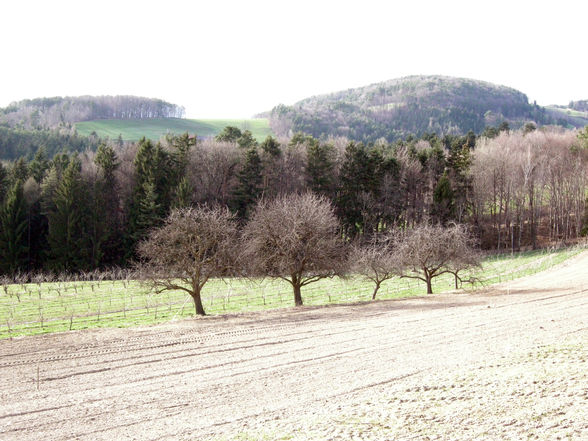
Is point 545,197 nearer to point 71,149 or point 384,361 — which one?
point 384,361

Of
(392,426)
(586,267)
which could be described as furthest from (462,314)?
(586,267)

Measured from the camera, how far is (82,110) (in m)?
168

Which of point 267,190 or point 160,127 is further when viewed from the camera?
point 160,127

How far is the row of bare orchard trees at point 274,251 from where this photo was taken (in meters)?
27.0

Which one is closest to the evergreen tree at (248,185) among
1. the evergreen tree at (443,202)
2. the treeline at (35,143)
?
the evergreen tree at (443,202)

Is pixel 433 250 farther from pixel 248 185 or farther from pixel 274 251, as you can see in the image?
pixel 248 185

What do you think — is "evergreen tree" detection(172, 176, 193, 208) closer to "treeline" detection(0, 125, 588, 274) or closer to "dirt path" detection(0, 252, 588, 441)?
"treeline" detection(0, 125, 588, 274)

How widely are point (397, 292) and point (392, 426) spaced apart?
28.3 meters

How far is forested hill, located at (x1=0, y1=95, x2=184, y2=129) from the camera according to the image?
156875mm

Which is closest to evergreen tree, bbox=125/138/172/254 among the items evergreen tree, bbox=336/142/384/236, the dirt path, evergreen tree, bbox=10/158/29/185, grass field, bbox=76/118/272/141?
evergreen tree, bbox=10/158/29/185

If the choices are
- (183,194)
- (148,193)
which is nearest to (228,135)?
(183,194)

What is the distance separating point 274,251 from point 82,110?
160237mm

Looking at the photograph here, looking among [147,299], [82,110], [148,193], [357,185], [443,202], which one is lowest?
[147,299]

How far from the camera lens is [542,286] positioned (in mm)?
34406
